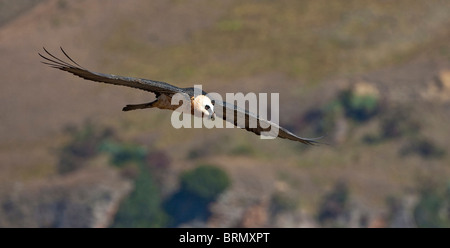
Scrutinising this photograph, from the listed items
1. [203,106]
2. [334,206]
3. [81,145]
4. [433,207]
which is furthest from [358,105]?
[203,106]

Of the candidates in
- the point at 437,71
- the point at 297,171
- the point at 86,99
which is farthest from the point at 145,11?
the point at 437,71

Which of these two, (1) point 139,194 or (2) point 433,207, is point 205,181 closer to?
(1) point 139,194

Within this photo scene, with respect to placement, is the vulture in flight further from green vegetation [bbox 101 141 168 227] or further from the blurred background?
green vegetation [bbox 101 141 168 227]

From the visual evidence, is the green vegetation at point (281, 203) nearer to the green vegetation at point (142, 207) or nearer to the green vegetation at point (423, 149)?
the green vegetation at point (142, 207)
